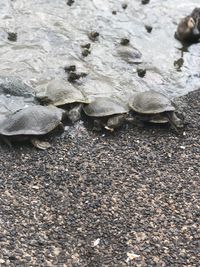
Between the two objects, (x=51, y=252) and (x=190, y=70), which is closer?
(x=51, y=252)

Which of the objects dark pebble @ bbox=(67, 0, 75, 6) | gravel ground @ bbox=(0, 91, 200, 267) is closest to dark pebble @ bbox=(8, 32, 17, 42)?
dark pebble @ bbox=(67, 0, 75, 6)

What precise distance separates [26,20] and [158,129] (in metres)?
4.60

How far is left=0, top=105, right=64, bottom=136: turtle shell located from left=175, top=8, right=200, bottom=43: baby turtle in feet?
15.5

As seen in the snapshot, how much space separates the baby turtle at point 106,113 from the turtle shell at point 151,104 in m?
0.20

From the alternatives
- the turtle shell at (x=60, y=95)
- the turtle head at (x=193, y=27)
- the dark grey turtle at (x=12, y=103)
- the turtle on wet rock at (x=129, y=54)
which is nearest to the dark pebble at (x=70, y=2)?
the turtle on wet rock at (x=129, y=54)

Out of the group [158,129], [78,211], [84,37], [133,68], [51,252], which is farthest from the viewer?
[84,37]

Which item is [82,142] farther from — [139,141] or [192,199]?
[192,199]

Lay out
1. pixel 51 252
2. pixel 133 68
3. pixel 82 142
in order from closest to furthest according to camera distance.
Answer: pixel 51 252
pixel 82 142
pixel 133 68

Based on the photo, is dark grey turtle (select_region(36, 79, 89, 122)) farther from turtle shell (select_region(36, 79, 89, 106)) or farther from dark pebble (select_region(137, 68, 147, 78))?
dark pebble (select_region(137, 68, 147, 78))

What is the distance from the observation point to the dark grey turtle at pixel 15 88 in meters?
7.94

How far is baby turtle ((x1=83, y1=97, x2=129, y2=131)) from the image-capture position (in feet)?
23.8

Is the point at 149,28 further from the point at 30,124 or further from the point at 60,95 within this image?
the point at 30,124

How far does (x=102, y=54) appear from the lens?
386 inches

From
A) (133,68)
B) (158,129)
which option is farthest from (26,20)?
(158,129)
